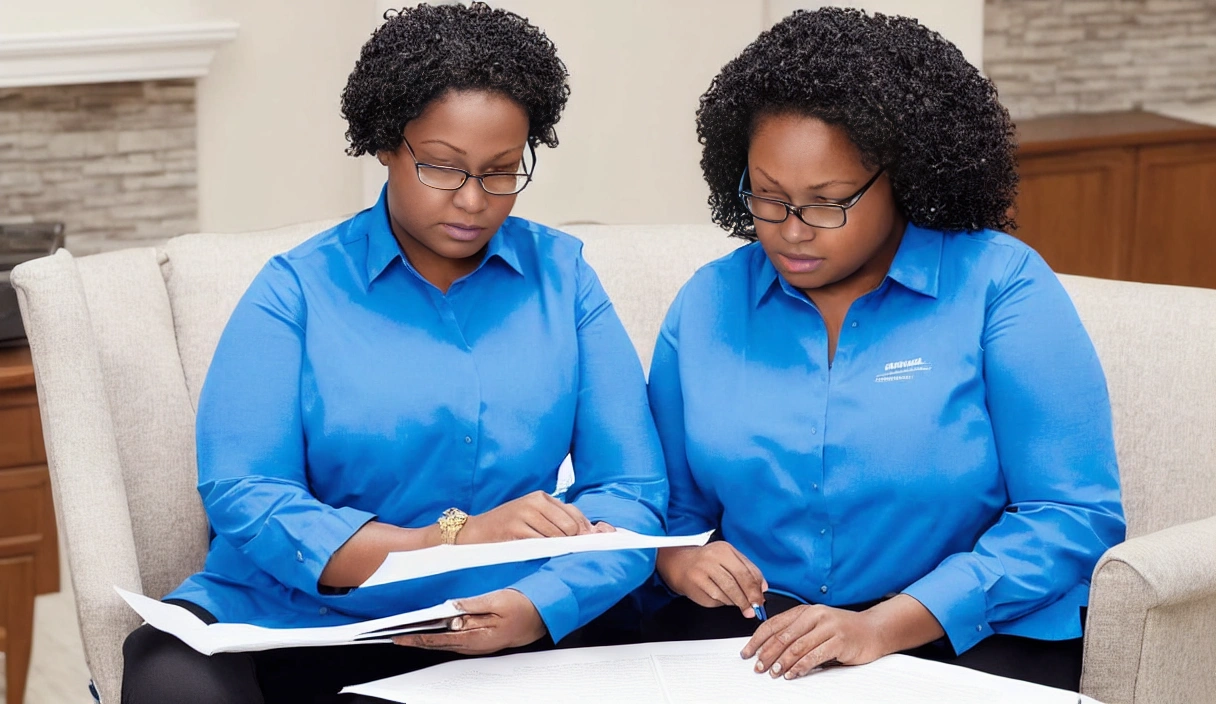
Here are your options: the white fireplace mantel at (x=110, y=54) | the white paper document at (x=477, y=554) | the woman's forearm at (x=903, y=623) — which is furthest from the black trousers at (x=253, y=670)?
the white fireplace mantel at (x=110, y=54)

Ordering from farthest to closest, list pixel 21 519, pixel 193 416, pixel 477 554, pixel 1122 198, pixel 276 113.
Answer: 1. pixel 1122 198
2. pixel 276 113
3. pixel 21 519
4. pixel 193 416
5. pixel 477 554

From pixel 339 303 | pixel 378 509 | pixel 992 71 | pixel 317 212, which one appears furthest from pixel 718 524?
pixel 992 71

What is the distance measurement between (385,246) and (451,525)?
41 centimetres

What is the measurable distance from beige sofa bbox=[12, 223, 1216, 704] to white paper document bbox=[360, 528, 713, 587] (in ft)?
1.66

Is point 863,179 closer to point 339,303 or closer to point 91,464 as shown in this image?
point 339,303

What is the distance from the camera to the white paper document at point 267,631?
1562mm

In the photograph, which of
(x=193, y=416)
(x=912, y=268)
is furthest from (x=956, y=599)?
(x=193, y=416)

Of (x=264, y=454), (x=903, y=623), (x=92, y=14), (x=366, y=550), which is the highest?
Answer: (x=92, y=14)

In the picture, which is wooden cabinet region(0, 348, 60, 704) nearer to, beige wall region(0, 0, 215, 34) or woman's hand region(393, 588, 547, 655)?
beige wall region(0, 0, 215, 34)

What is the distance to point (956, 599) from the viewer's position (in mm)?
1771

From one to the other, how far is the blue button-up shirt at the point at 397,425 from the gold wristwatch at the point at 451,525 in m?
0.09

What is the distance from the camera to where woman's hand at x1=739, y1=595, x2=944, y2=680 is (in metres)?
1.70

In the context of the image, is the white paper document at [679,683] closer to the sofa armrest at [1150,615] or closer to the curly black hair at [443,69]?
the sofa armrest at [1150,615]

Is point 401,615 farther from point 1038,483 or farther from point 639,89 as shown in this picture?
point 639,89
